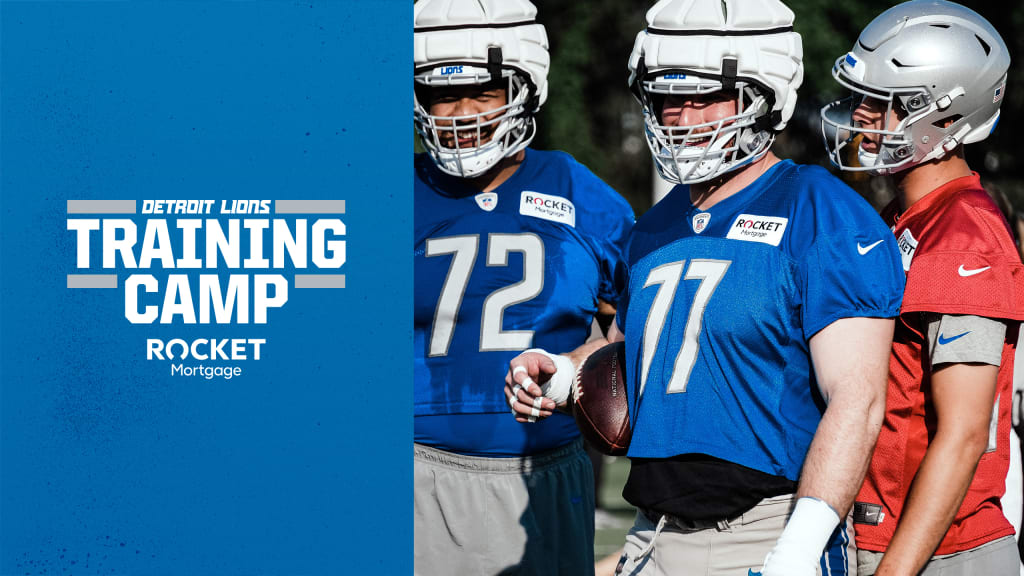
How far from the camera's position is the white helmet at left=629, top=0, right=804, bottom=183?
9.06ft

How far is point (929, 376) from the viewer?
2.65 meters

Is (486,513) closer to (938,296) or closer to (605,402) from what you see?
(605,402)

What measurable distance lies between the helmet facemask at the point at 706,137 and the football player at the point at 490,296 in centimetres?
78

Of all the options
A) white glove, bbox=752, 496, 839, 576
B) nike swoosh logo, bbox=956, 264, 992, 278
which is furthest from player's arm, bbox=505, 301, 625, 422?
A: nike swoosh logo, bbox=956, 264, 992, 278

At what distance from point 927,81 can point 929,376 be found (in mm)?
690

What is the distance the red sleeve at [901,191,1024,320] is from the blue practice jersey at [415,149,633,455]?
966 mm

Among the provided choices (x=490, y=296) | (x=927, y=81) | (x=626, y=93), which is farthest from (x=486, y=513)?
(x=626, y=93)

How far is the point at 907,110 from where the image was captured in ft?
9.46

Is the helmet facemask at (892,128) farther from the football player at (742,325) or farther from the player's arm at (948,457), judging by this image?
the player's arm at (948,457)

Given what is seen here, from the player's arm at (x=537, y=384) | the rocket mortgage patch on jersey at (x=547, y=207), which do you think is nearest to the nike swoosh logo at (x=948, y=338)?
the player's arm at (x=537, y=384)
